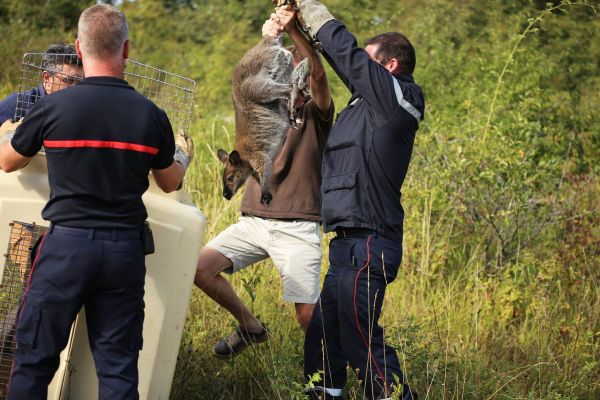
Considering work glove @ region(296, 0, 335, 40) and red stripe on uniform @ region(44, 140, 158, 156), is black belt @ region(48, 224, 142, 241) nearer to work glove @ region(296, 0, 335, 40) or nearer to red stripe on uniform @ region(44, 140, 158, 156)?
red stripe on uniform @ region(44, 140, 158, 156)

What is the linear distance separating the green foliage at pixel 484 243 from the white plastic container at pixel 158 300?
0.75 m

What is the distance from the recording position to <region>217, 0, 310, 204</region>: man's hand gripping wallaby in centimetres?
495

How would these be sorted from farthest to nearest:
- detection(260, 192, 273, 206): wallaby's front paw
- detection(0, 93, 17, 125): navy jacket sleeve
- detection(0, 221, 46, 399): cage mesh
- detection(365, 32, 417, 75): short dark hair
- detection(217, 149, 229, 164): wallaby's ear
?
detection(217, 149, 229, 164): wallaby's ear
detection(260, 192, 273, 206): wallaby's front paw
detection(0, 93, 17, 125): navy jacket sleeve
detection(365, 32, 417, 75): short dark hair
detection(0, 221, 46, 399): cage mesh

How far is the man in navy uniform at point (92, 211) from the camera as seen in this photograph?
132 inches

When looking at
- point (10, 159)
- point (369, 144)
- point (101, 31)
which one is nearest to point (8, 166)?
point (10, 159)

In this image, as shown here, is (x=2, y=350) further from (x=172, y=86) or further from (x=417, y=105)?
(x=417, y=105)

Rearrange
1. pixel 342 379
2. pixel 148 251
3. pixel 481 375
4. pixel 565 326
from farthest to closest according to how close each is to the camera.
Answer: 1. pixel 565 326
2. pixel 481 375
3. pixel 342 379
4. pixel 148 251

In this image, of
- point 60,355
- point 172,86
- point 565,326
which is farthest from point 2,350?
point 565,326

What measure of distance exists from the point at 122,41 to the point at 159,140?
424mm

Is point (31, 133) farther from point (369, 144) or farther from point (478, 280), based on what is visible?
point (478, 280)

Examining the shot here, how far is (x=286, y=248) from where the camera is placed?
504 centimetres

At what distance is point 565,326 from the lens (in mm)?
6145

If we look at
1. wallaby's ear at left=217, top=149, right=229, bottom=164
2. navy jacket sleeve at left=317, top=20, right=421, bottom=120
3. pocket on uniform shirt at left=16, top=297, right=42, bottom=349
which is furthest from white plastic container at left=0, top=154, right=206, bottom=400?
wallaby's ear at left=217, top=149, right=229, bottom=164

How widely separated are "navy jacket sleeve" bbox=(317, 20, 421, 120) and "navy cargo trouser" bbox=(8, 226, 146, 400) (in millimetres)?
1312
